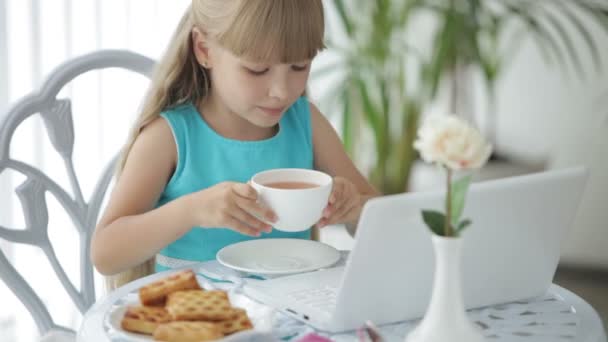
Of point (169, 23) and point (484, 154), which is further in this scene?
point (169, 23)

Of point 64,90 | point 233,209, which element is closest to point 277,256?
point 233,209

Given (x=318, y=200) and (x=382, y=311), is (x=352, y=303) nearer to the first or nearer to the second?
(x=382, y=311)

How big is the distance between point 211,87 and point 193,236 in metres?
0.28

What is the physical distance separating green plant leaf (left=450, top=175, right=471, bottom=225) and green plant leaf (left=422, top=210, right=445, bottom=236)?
0.02 m

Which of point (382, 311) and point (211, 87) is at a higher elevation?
point (211, 87)

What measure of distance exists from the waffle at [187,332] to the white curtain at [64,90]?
1.42 metres

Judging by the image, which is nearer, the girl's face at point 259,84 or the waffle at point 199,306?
the waffle at point 199,306

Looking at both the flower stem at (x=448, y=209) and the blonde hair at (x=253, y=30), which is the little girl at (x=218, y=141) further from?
the flower stem at (x=448, y=209)

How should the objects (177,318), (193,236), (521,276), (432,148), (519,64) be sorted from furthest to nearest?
(519,64) < (193,236) < (521,276) < (177,318) < (432,148)

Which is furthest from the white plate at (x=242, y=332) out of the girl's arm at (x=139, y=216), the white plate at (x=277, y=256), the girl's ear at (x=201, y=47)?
the girl's ear at (x=201, y=47)

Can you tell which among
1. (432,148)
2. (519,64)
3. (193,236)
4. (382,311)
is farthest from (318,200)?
(519,64)

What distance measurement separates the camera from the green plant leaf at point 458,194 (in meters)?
0.80

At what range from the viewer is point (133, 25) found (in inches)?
97.6

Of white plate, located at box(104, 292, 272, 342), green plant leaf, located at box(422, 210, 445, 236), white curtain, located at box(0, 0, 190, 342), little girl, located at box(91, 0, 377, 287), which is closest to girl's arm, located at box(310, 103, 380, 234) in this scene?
little girl, located at box(91, 0, 377, 287)
